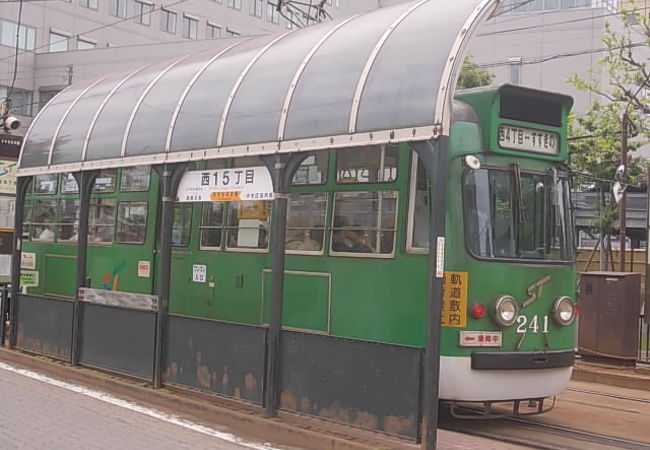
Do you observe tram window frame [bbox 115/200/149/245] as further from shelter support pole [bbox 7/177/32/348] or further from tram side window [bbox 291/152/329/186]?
tram side window [bbox 291/152/329/186]

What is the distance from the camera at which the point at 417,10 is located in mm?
8336

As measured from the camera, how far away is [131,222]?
40.4 ft

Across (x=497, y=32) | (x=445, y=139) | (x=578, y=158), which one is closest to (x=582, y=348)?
(x=445, y=139)

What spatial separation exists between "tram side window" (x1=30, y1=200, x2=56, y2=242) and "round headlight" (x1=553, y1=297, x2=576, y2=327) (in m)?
8.52

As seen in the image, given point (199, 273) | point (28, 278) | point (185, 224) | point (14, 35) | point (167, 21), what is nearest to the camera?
point (199, 273)

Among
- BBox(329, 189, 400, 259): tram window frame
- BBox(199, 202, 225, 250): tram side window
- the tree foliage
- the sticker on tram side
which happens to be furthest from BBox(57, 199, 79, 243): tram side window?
the tree foliage

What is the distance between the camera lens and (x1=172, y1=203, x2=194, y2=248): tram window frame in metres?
11.3

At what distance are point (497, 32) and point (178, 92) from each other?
40104mm

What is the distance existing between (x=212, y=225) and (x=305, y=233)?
5.69ft

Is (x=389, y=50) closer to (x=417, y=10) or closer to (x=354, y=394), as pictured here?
(x=417, y=10)

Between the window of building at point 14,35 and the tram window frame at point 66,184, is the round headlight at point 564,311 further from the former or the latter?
the window of building at point 14,35

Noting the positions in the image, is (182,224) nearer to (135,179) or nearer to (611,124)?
(135,179)

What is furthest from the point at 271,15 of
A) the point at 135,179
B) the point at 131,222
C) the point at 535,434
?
the point at 535,434

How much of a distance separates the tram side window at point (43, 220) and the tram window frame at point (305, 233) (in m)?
5.79
